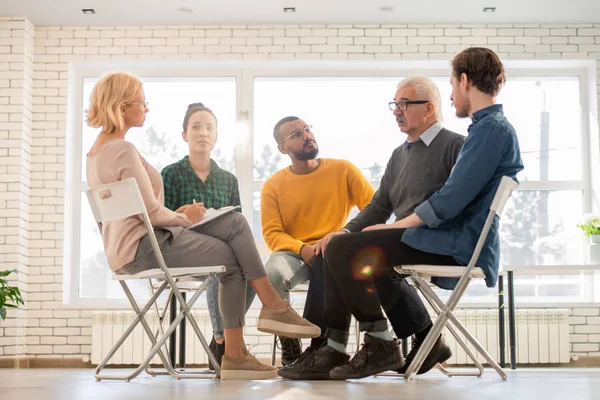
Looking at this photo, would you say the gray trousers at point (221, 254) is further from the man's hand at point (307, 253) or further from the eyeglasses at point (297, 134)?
the eyeglasses at point (297, 134)

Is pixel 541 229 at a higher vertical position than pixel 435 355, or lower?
higher

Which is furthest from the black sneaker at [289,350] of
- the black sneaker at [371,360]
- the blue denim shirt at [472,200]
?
the blue denim shirt at [472,200]

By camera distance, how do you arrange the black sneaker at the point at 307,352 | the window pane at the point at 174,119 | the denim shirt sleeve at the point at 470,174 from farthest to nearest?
the window pane at the point at 174,119
the black sneaker at the point at 307,352
the denim shirt sleeve at the point at 470,174

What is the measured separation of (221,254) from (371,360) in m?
0.70

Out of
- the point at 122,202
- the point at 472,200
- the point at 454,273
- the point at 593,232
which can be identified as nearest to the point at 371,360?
the point at 454,273

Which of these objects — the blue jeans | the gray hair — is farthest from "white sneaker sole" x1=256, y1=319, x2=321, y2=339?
the gray hair

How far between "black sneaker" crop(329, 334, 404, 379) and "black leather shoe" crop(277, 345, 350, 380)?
8cm

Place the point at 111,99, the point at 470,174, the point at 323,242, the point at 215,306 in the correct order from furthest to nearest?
1. the point at 215,306
2. the point at 323,242
3. the point at 111,99
4. the point at 470,174

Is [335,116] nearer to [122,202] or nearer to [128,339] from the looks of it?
[128,339]

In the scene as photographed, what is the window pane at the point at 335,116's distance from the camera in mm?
7379

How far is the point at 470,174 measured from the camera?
315 cm

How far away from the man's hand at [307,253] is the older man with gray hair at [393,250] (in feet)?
1.02

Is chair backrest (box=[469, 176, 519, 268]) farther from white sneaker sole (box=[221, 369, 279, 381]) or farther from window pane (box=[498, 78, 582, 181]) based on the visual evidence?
window pane (box=[498, 78, 582, 181])

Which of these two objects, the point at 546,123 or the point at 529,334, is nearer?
the point at 529,334
